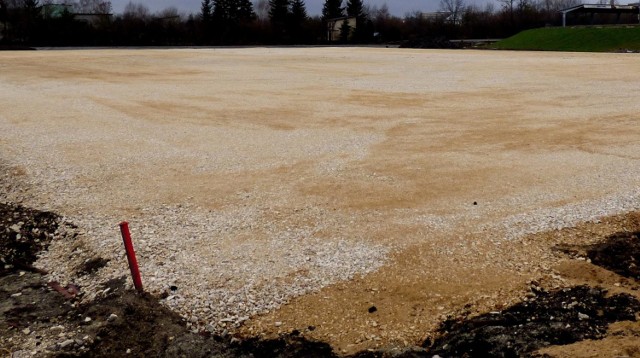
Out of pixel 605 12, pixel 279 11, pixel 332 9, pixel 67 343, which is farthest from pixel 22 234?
pixel 332 9

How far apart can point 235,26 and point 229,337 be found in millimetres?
81761

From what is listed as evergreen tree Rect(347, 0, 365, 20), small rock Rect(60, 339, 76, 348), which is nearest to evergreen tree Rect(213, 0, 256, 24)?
evergreen tree Rect(347, 0, 365, 20)

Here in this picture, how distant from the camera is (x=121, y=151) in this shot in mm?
14555

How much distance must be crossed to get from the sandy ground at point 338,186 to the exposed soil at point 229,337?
264mm

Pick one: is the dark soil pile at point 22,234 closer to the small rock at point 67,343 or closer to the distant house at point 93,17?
the small rock at point 67,343

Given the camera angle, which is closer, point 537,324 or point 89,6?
point 537,324

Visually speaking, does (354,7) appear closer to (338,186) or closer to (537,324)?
(338,186)

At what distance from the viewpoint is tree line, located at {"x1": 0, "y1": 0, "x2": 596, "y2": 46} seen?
73.1 meters

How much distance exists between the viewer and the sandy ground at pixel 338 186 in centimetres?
716

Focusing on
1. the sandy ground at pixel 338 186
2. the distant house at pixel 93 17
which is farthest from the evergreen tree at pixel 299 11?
the sandy ground at pixel 338 186

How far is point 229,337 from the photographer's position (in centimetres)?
624

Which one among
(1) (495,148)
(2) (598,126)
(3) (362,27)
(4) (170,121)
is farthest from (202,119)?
(3) (362,27)

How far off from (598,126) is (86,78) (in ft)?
83.6

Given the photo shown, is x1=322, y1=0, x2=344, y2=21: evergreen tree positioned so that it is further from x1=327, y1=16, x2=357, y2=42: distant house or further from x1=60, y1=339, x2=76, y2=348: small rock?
x1=60, y1=339, x2=76, y2=348: small rock
